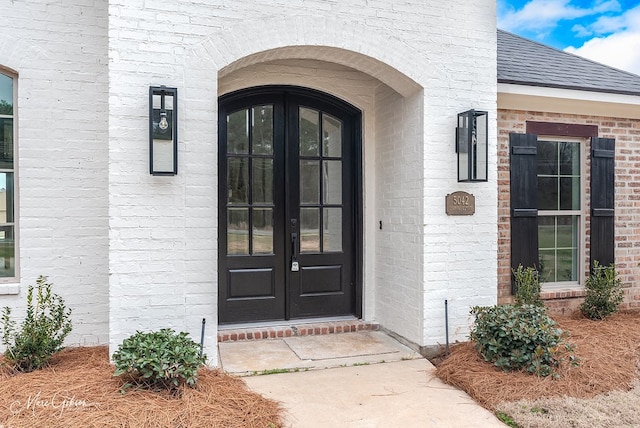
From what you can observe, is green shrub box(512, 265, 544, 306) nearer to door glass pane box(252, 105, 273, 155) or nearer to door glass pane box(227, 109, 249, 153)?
door glass pane box(252, 105, 273, 155)

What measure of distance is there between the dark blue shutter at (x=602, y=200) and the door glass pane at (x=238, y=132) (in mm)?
4098

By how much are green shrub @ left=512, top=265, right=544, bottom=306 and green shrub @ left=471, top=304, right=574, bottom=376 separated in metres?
0.98

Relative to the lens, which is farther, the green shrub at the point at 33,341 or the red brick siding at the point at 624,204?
the red brick siding at the point at 624,204

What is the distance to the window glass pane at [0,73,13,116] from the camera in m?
4.43

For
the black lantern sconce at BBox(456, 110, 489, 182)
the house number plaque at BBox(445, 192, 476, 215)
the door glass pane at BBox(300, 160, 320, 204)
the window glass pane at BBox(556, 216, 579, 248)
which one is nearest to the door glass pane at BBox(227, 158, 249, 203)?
the door glass pane at BBox(300, 160, 320, 204)

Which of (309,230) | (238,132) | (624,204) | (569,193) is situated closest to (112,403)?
(309,230)

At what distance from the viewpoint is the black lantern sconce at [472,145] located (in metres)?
4.66

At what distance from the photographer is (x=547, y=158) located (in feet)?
19.7

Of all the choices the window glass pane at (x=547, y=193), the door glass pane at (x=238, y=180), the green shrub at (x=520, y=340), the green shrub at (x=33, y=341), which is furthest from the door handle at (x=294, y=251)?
the window glass pane at (x=547, y=193)

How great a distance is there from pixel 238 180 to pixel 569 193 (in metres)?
3.98

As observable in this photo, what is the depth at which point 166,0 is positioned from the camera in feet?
13.0

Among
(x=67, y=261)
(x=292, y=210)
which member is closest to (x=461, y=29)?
(x=292, y=210)

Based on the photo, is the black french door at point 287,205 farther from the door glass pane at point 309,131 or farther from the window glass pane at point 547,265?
the window glass pane at point 547,265

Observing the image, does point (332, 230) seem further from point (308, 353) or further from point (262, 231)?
point (308, 353)
